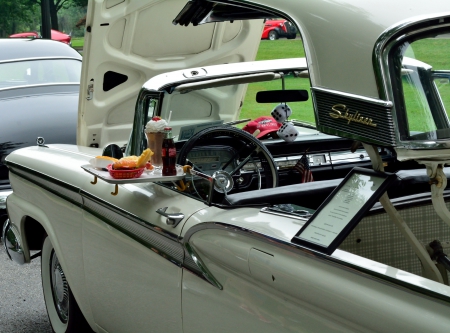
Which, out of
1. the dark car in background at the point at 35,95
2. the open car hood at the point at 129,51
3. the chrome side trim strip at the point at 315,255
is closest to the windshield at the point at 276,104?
the open car hood at the point at 129,51

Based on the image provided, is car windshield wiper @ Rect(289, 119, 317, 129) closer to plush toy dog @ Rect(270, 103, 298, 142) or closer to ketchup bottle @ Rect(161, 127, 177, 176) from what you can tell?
plush toy dog @ Rect(270, 103, 298, 142)

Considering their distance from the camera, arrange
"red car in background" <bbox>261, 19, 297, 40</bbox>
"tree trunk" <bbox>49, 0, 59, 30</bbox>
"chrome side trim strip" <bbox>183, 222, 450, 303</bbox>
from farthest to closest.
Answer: "tree trunk" <bbox>49, 0, 59, 30</bbox> < "red car in background" <bbox>261, 19, 297, 40</bbox> < "chrome side trim strip" <bbox>183, 222, 450, 303</bbox>

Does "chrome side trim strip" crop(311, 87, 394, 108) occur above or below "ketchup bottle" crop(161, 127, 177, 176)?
above

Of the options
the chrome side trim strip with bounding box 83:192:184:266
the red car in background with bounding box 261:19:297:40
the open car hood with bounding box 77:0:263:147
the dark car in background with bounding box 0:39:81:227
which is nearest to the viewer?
the red car in background with bounding box 261:19:297:40

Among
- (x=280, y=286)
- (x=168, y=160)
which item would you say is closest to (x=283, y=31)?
(x=168, y=160)

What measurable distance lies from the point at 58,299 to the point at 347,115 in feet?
8.60

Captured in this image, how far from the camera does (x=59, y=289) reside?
4.11m

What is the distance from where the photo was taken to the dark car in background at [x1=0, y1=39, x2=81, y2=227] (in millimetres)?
6758

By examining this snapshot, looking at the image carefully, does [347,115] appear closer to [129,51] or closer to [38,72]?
[129,51]

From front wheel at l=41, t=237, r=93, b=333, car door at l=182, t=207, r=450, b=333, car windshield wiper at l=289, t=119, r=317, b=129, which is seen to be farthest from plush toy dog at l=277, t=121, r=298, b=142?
car door at l=182, t=207, r=450, b=333

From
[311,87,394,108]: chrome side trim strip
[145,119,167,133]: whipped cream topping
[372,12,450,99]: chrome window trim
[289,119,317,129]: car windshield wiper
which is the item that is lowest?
[289,119,317,129]: car windshield wiper

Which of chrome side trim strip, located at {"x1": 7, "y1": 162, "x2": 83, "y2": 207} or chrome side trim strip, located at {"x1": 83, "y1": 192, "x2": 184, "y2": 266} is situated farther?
chrome side trim strip, located at {"x1": 7, "y1": 162, "x2": 83, "y2": 207}

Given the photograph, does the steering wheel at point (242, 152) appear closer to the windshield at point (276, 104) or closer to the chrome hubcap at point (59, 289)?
the windshield at point (276, 104)

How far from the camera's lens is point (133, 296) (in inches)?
121
